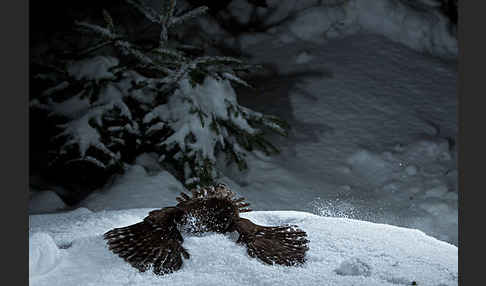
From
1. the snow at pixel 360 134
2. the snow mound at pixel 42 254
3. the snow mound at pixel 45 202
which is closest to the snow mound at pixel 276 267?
the snow mound at pixel 42 254

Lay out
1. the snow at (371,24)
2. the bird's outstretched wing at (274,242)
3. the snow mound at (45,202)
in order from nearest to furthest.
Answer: the bird's outstretched wing at (274,242) < the snow mound at (45,202) < the snow at (371,24)

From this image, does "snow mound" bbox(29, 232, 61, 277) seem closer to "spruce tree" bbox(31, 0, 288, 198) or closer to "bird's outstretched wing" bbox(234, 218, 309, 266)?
"bird's outstretched wing" bbox(234, 218, 309, 266)

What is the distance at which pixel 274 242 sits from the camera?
4.63ft

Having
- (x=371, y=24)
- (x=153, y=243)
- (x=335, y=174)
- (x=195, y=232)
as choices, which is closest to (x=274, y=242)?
(x=195, y=232)

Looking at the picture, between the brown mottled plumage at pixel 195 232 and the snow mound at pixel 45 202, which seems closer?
the brown mottled plumage at pixel 195 232

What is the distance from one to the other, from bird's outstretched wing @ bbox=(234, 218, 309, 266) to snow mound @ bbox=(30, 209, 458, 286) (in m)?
0.03

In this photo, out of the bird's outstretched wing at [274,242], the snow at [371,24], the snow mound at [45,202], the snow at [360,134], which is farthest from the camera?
the snow at [371,24]

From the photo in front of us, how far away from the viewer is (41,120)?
10.2ft

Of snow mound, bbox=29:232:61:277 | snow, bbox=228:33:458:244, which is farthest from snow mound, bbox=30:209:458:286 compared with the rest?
snow, bbox=228:33:458:244

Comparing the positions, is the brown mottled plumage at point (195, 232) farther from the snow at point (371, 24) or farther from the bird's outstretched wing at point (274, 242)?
the snow at point (371, 24)

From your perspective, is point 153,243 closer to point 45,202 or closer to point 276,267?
point 276,267

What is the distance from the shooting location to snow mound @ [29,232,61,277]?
1233mm

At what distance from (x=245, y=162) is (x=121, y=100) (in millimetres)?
905

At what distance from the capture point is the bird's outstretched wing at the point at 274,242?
133 cm
